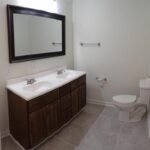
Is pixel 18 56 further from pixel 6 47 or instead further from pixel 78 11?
pixel 78 11

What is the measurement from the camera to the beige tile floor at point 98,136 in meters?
2.32

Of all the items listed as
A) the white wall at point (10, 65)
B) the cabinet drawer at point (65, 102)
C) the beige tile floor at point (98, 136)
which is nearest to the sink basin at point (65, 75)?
the white wall at point (10, 65)

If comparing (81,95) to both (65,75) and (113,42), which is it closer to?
(65,75)

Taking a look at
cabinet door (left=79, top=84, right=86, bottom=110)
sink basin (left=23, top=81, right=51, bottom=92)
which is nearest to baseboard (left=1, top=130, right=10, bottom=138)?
sink basin (left=23, top=81, right=51, bottom=92)

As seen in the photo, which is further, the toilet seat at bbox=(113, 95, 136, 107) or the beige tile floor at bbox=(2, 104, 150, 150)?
the toilet seat at bbox=(113, 95, 136, 107)

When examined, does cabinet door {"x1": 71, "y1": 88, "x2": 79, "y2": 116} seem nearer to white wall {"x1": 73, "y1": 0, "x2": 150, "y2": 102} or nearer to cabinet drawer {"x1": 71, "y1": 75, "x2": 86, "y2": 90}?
cabinet drawer {"x1": 71, "y1": 75, "x2": 86, "y2": 90}

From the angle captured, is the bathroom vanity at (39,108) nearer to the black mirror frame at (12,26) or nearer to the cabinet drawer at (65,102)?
the cabinet drawer at (65,102)

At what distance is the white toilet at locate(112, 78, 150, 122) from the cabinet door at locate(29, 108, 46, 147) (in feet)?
A: 4.49

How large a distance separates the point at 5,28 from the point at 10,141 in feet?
5.20

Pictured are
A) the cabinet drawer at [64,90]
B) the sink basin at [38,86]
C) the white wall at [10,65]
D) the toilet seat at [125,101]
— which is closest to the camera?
the white wall at [10,65]

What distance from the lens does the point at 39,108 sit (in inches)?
85.7

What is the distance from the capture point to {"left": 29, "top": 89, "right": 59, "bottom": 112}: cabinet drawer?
2.07 metres

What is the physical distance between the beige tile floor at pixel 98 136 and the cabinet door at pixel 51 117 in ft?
0.63

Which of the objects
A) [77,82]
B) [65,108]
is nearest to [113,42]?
[77,82]
